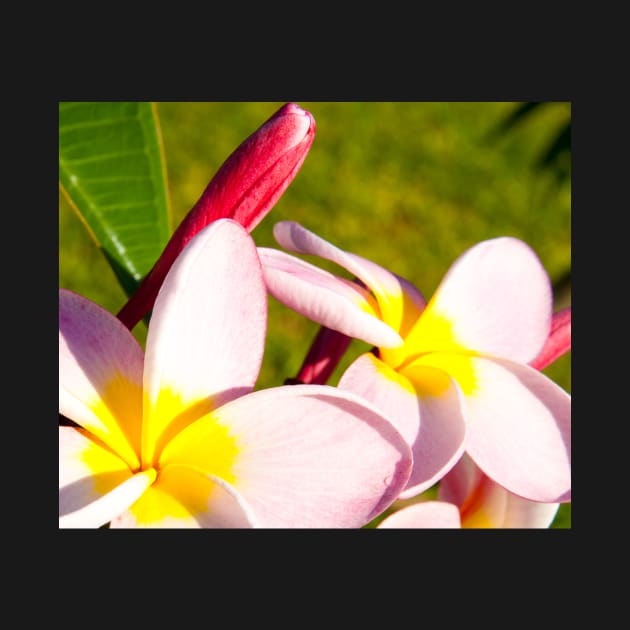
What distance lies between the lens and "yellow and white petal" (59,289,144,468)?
0.67 metres

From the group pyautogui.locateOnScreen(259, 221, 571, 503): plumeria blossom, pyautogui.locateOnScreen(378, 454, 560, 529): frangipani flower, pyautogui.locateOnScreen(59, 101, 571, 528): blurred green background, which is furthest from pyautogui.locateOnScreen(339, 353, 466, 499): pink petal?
pyautogui.locateOnScreen(59, 101, 571, 528): blurred green background

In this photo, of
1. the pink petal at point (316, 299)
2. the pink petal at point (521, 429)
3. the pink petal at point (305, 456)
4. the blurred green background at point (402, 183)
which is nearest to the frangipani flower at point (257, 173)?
the pink petal at point (316, 299)

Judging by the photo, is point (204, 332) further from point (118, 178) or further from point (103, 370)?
point (118, 178)

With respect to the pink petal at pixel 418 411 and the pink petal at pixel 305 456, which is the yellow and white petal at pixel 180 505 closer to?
the pink petal at pixel 305 456

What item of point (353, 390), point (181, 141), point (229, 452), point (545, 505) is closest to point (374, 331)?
point (353, 390)

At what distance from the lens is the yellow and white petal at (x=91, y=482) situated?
0.57 m

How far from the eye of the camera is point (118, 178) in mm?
950

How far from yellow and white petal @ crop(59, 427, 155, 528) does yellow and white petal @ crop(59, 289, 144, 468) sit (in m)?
0.01

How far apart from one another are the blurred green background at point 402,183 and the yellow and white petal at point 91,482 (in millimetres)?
1620

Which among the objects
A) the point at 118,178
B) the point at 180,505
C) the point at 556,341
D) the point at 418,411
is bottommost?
the point at 180,505

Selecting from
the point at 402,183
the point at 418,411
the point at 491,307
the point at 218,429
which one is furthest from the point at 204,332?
A: the point at 402,183

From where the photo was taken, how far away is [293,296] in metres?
0.70

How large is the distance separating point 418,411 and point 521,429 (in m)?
0.10

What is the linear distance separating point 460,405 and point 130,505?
27 cm
